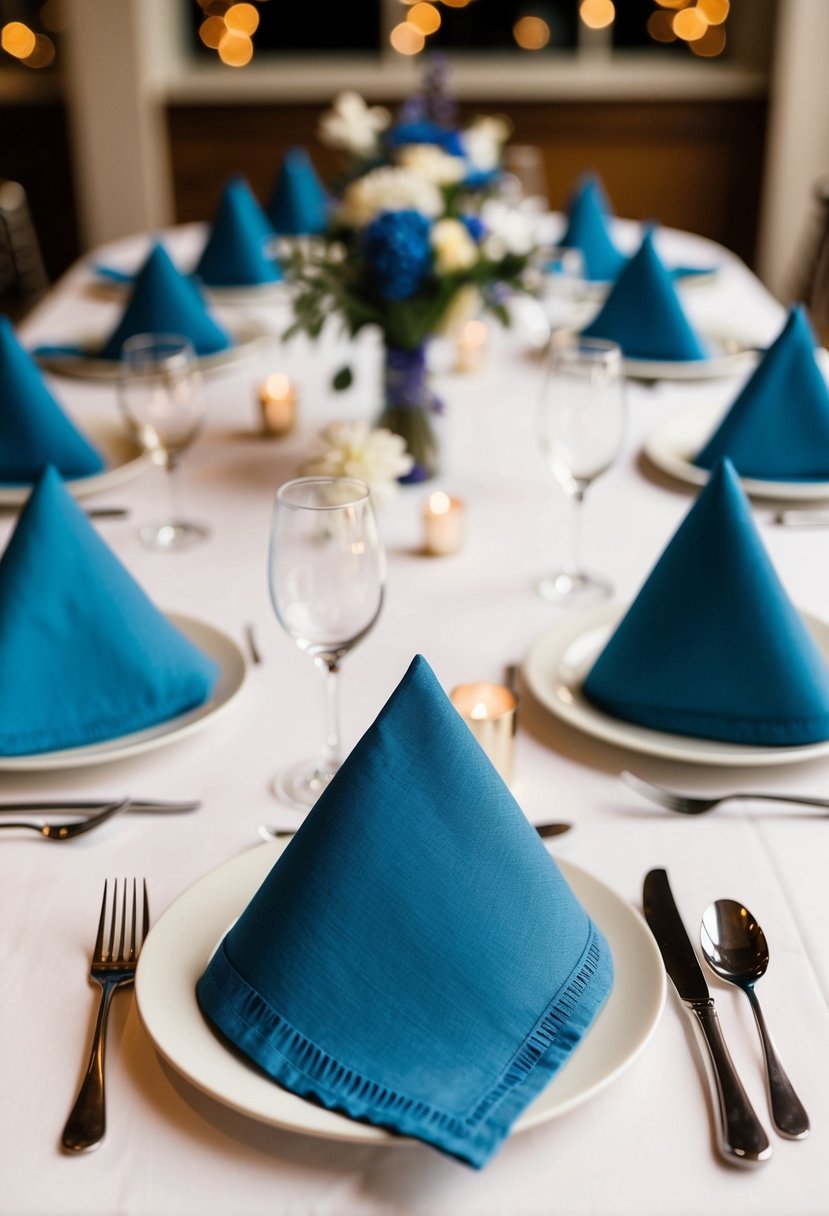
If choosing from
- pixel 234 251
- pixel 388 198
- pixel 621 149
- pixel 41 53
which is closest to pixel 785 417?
pixel 388 198

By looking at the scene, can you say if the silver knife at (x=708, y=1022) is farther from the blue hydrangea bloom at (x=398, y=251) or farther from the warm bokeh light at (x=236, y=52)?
the warm bokeh light at (x=236, y=52)

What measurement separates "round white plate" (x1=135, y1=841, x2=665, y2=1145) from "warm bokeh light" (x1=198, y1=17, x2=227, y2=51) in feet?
16.0

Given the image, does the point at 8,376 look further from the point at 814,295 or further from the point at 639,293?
the point at 814,295

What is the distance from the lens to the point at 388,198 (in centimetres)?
156

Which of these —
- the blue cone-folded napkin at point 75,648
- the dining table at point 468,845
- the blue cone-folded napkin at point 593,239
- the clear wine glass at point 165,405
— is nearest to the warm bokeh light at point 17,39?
the blue cone-folded napkin at point 593,239

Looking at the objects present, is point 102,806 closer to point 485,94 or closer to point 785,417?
point 785,417

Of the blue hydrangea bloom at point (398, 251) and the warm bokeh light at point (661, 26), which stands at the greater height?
the warm bokeh light at point (661, 26)

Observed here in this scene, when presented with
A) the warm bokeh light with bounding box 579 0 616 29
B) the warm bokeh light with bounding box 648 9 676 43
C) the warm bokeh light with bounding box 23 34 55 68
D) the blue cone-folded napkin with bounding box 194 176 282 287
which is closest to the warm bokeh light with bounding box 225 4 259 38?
the warm bokeh light with bounding box 23 34 55 68

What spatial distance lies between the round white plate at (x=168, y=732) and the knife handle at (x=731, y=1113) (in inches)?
19.0

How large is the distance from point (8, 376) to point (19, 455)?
0.32 feet

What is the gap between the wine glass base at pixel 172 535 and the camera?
4.74ft

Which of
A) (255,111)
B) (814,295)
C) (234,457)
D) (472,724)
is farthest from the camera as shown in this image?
(255,111)

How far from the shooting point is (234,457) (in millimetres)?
1737

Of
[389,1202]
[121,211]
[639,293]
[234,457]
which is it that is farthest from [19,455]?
[121,211]
